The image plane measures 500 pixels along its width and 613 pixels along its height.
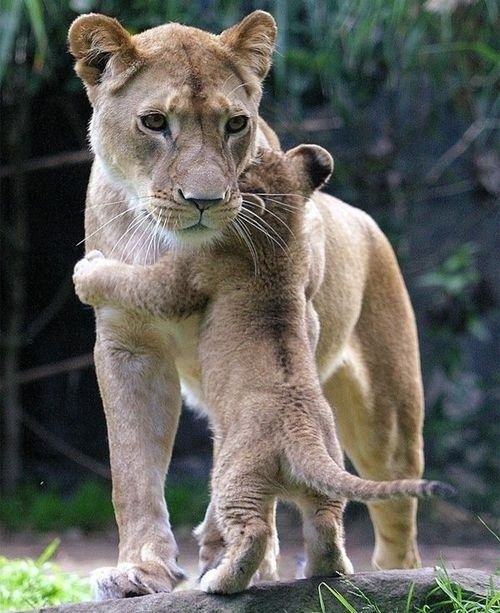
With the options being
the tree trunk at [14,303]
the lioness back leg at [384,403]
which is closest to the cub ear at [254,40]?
the lioness back leg at [384,403]

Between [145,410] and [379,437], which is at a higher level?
[145,410]

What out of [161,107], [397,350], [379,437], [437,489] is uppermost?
[161,107]

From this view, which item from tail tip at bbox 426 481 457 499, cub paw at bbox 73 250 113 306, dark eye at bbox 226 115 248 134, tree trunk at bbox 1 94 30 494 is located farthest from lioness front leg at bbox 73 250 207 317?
tree trunk at bbox 1 94 30 494

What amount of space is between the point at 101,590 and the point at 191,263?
2.86ft

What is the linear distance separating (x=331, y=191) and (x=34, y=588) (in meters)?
4.86

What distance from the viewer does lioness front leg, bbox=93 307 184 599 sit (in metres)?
3.54

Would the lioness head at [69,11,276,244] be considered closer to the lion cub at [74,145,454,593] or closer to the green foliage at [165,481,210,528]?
the lion cub at [74,145,454,593]

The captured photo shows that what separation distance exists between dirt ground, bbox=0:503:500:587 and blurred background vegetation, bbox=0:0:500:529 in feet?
0.57

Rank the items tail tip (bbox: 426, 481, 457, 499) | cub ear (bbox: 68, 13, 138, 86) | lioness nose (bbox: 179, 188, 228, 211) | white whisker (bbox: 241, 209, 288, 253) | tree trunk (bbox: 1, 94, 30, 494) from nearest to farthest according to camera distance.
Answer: tail tip (bbox: 426, 481, 457, 499)
lioness nose (bbox: 179, 188, 228, 211)
white whisker (bbox: 241, 209, 288, 253)
cub ear (bbox: 68, 13, 138, 86)
tree trunk (bbox: 1, 94, 30, 494)

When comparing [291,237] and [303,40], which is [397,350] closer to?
[291,237]

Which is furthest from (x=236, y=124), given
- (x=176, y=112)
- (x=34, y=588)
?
(x=34, y=588)

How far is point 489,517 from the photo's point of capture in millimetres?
8305

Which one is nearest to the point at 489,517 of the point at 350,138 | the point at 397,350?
the point at 350,138

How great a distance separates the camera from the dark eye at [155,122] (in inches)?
135
